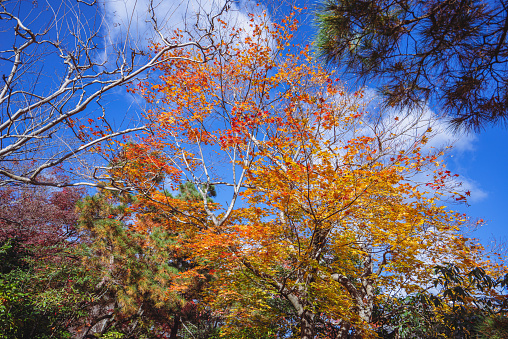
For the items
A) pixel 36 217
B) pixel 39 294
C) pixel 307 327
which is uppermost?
pixel 36 217

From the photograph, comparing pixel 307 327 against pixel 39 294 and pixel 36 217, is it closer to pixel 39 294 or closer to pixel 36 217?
pixel 39 294

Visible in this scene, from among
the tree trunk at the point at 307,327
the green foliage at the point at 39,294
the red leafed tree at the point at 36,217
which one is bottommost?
the green foliage at the point at 39,294

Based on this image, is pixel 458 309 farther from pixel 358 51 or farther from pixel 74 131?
pixel 74 131

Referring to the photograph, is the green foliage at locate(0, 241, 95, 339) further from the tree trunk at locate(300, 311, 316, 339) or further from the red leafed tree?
the tree trunk at locate(300, 311, 316, 339)

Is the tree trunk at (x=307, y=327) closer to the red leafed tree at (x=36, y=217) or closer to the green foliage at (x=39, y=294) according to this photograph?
the green foliage at (x=39, y=294)

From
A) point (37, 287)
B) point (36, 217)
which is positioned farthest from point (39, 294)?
point (36, 217)

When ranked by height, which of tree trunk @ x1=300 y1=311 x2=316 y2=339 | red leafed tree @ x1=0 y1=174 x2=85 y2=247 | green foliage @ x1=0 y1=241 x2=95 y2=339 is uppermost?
red leafed tree @ x1=0 y1=174 x2=85 y2=247

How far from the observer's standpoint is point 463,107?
11.5 feet

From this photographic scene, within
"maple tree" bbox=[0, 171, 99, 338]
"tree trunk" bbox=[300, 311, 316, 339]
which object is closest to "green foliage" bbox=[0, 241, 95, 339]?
"maple tree" bbox=[0, 171, 99, 338]

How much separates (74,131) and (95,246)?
22.3ft

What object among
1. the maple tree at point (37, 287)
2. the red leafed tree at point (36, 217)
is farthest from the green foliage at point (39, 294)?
the red leafed tree at point (36, 217)

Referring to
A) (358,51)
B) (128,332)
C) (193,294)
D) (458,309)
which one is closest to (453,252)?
(458,309)

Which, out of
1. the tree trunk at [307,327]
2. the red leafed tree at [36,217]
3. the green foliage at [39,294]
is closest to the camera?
the green foliage at [39,294]

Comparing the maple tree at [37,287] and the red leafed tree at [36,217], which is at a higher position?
the red leafed tree at [36,217]
